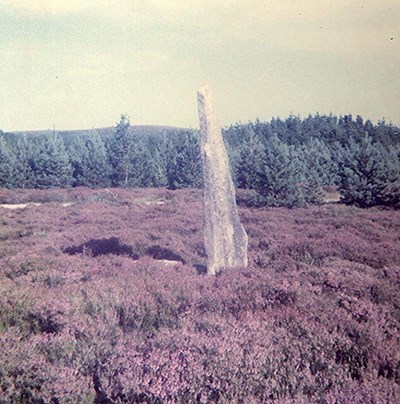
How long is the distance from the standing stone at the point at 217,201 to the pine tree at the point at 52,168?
1559 inches

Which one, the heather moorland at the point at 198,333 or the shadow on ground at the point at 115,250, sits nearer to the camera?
the heather moorland at the point at 198,333

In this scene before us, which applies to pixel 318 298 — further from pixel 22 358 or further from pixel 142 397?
pixel 22 358

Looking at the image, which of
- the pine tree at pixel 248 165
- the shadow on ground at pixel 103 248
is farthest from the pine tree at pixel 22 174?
the shadow on ground at pixel 103 248

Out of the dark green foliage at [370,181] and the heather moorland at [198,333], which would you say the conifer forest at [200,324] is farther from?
the dark green foliage at [370,181]

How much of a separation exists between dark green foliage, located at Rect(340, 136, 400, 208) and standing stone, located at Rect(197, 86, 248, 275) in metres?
17.9

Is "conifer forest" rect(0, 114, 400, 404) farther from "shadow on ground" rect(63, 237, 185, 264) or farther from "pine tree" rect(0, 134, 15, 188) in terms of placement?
"pine tree" rect(0, 134, 15, 188)

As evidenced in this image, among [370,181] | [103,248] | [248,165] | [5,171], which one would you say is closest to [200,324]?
[103,248]

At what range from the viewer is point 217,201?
9180mm

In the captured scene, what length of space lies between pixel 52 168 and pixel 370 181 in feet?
109

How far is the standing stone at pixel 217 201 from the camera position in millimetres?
8977

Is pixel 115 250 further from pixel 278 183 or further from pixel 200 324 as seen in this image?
pixel 278 183

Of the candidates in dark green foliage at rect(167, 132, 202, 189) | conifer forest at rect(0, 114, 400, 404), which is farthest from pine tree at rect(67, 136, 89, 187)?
conifer forest at rect(0, 114, 400, 404)

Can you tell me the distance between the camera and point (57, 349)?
4070mm

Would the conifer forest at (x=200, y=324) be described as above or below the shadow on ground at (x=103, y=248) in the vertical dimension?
above
